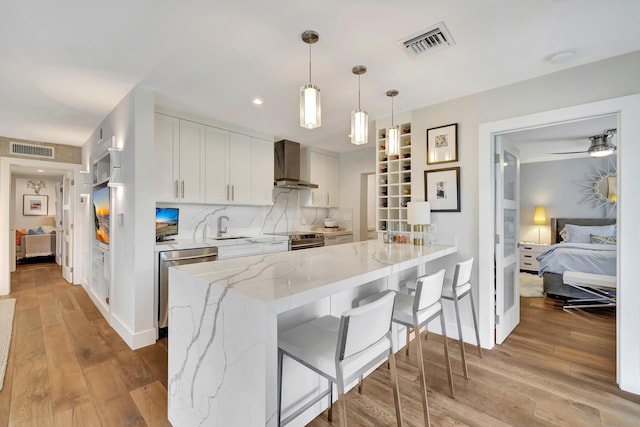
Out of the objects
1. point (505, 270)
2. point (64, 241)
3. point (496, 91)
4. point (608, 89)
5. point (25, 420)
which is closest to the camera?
point (25, 420)

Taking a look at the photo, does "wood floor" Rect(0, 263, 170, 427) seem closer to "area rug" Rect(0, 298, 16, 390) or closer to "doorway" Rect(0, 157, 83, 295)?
"area rug" Rect(0, 298, 16, 390)

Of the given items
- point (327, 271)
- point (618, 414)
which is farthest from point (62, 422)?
point (618, 414)

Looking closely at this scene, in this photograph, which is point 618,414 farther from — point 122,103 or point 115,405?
point 122,103

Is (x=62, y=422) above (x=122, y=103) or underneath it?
underneath

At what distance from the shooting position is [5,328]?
299cm

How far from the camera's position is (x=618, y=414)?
5.79 feet

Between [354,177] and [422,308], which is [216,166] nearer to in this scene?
[354,177]

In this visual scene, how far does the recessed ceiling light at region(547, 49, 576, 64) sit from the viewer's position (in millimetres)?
2021

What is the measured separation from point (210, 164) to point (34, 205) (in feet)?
23.4

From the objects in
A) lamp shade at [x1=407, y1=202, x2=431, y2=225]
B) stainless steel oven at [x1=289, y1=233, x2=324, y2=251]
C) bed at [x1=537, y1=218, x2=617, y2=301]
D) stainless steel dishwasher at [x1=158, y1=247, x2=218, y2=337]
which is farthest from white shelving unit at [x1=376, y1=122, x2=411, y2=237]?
bed at [x1=537, y1=218, x2=617, y2=301]

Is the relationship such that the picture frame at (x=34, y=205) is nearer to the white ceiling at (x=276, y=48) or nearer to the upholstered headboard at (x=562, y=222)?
the white ceiling at (x=276, y=48)

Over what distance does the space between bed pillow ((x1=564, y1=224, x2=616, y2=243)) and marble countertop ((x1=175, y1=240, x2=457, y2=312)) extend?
450cm

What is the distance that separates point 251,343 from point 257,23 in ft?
5.95

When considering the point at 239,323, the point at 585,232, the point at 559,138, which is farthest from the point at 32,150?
the point at 585,232
